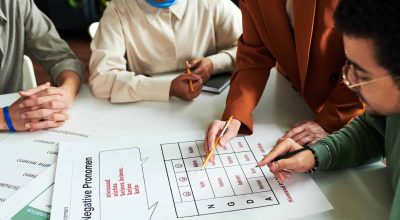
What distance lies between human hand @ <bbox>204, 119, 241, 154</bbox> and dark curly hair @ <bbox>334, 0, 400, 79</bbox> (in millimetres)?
412

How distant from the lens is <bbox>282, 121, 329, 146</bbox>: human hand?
3.42 ft

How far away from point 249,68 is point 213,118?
7.3 inches

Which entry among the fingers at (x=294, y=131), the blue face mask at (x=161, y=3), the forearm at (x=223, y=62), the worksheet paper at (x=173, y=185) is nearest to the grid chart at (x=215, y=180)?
the worksheet paper at (x=173, y=185)

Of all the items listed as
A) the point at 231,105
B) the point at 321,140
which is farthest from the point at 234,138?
the point at 321,140

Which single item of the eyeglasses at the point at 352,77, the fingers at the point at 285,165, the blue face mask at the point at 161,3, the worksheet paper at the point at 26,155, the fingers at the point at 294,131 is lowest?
the worksheet paper at the point at 26,155

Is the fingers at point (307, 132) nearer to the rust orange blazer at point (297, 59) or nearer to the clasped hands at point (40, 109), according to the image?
the rust orange blazer at point (297, 59)

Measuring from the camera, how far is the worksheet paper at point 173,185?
→ 0.83m

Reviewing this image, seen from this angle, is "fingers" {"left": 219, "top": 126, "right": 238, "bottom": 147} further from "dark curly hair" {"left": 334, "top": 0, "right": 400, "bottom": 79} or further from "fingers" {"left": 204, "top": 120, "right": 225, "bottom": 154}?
"dark curly hair" {"left": 334, "top": 0, "right": 400, "bottom": 79}

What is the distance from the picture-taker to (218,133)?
105 cm

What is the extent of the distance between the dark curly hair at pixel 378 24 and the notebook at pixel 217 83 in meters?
0.65

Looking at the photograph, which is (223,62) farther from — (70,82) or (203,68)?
(70,82)

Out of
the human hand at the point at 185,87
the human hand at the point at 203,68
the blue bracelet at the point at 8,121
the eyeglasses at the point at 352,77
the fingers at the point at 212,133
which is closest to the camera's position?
the eyeglasses at the point at 352,77

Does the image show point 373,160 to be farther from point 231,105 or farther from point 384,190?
point 231,105

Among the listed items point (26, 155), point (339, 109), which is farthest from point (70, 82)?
point (339, 109)
